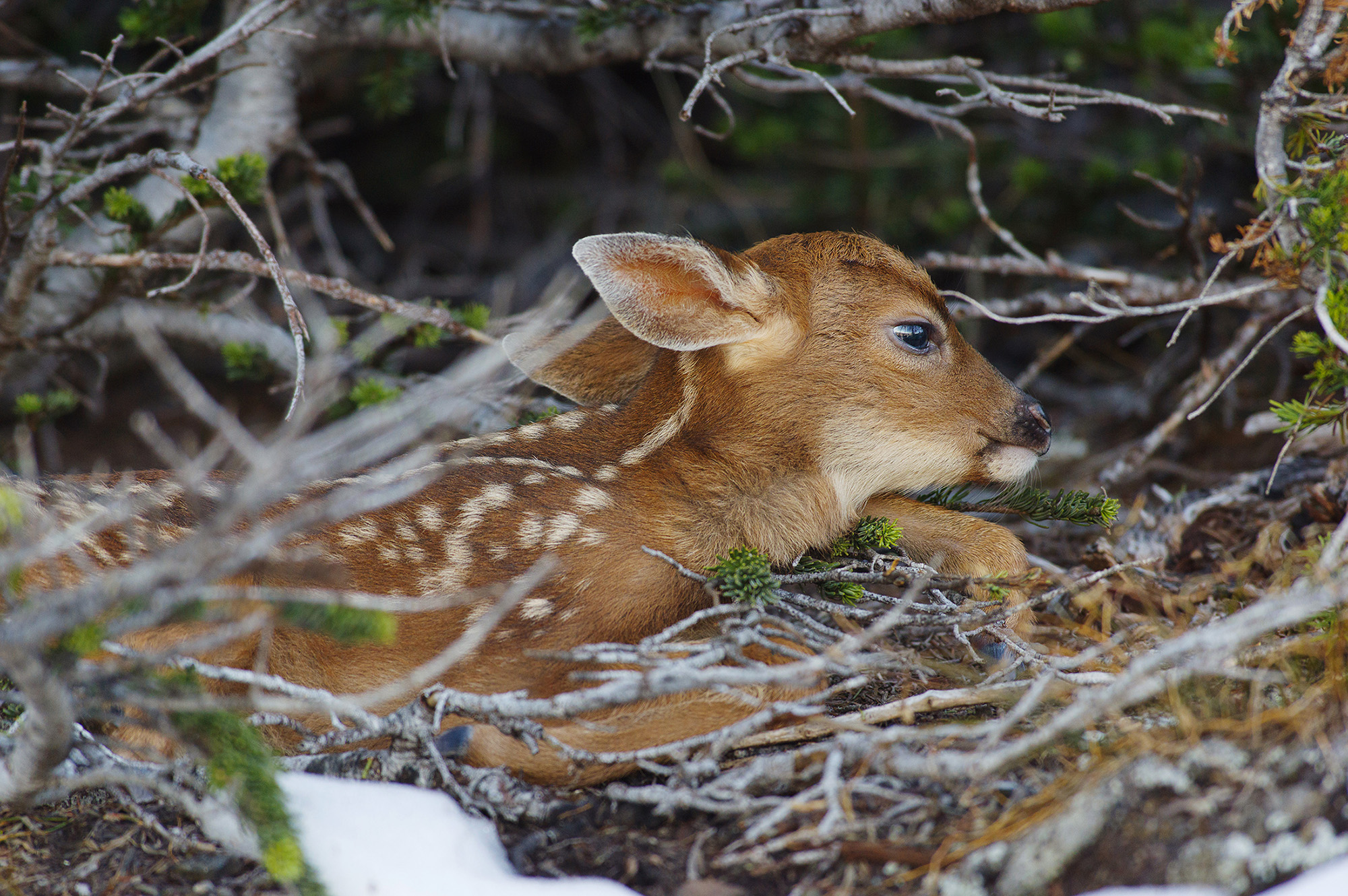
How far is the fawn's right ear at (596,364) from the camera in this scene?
3736mm

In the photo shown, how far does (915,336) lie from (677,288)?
752 mm

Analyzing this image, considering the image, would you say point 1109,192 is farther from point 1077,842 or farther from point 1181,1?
point 1077,842

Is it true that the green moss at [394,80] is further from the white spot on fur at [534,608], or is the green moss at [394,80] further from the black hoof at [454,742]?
the black hoof at [454,742]

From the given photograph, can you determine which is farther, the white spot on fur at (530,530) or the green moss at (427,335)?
the green moss at (427,335)

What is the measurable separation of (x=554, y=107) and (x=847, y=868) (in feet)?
19.1

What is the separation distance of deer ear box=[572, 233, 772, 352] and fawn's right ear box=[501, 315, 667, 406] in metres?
0.46

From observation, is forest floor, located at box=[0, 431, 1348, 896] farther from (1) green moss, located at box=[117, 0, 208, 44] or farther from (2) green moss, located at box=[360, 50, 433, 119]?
(2) green moss, located at box=[360, 50, 433, 119]

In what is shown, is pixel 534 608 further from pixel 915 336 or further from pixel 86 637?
pixel 915 336

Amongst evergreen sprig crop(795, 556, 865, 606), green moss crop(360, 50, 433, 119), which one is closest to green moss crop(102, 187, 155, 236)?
green moss crop(360, 50, 433, 119)

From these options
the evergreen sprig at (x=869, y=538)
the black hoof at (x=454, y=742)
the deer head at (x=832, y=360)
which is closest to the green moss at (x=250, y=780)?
the black hoof at (x=454, y=742)

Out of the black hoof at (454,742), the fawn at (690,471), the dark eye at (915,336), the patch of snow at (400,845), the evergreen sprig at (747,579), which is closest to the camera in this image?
the patch of snow at (400,845)

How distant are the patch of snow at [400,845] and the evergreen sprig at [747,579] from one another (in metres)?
0.84

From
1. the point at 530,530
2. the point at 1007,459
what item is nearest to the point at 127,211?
the point at 530,530

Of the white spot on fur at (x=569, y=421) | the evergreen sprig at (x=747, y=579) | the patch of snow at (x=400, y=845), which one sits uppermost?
the white spot on fur at (x=569, y=421)
